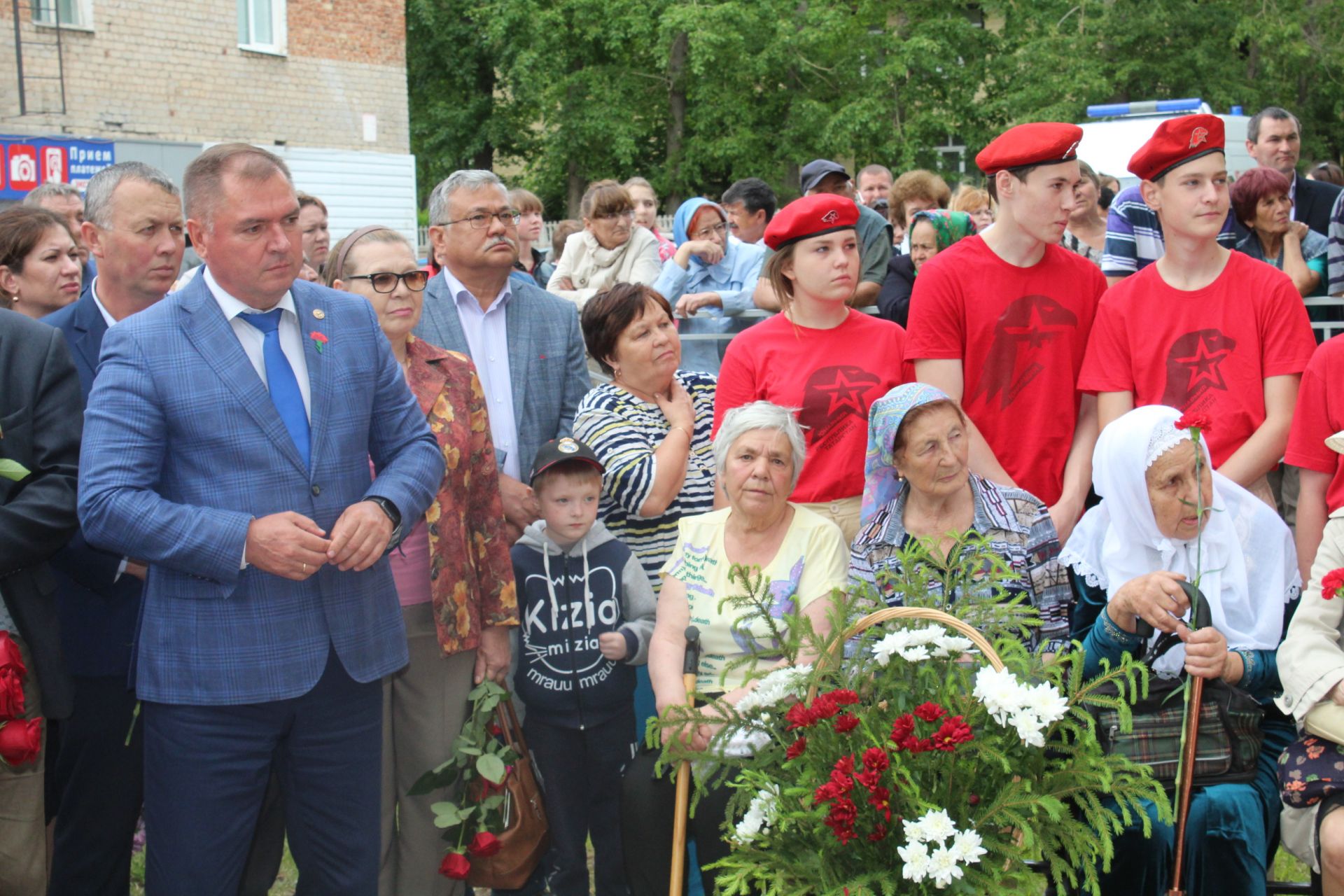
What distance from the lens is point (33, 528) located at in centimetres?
308

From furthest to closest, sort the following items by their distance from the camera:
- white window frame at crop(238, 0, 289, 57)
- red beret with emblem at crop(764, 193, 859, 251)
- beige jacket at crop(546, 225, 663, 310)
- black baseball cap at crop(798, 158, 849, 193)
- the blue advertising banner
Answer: white window frame at crop(238, 0, 289, 57) → the blue advertising banner → beige jacket at crop(546, 225, 663, 310) → black baseball cap at crop(798, 158, 849, 193) → red beret with emblem at crop(764, 193, 859, 251)

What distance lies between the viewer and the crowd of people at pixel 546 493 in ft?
9.86

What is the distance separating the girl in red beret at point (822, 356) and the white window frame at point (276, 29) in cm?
1770

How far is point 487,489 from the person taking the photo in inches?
153

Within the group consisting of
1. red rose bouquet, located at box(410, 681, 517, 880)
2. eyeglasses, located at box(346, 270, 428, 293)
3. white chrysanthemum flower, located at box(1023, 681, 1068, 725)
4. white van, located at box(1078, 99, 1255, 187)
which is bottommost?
red rose bouquet, located at box(410, 681, 517, 880)

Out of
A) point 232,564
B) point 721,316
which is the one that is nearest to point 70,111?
point 721,316

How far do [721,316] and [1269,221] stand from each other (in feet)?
8.27

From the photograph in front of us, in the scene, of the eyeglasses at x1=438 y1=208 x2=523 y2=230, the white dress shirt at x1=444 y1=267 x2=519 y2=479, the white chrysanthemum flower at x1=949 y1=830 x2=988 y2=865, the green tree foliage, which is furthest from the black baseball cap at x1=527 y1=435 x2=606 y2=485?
the green tree foliage

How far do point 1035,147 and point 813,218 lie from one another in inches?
28.6

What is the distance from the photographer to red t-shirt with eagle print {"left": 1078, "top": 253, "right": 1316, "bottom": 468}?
3.81 m

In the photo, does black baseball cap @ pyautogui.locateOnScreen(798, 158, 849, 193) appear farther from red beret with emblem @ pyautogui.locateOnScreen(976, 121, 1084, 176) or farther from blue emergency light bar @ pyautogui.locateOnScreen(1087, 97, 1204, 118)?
blue emergency light bar @ pyautogui.locateOnScreen(1087, 97, 1204, 118)

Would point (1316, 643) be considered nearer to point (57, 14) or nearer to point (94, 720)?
point (94, 720)

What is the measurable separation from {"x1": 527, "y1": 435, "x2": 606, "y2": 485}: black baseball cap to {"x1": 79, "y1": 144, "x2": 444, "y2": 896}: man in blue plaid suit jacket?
786mm

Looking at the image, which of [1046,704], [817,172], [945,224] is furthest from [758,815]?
[817,172]
